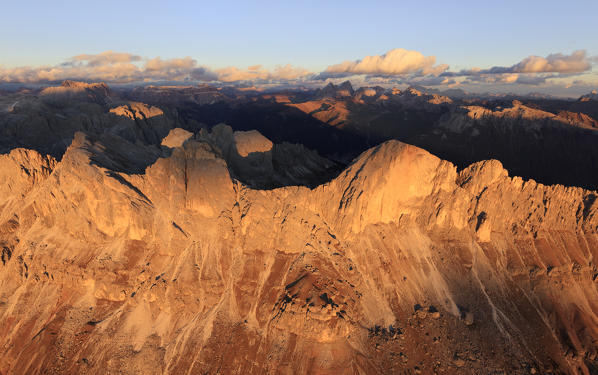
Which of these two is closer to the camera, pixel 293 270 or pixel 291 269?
pixel 293 270

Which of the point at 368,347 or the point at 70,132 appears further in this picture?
the point at 70,132

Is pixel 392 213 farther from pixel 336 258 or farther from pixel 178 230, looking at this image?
pixel 178 230

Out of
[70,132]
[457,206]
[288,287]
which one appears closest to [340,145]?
[70,132]
